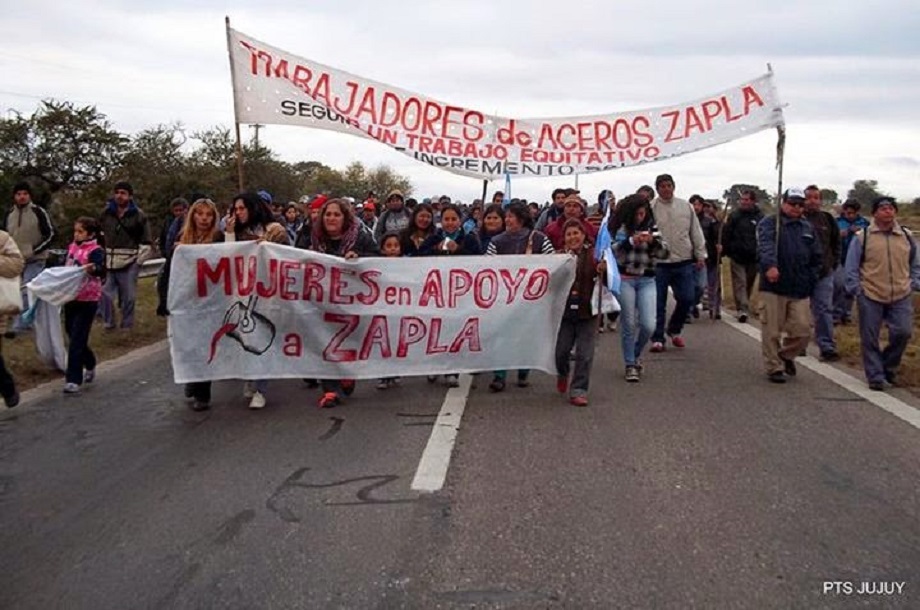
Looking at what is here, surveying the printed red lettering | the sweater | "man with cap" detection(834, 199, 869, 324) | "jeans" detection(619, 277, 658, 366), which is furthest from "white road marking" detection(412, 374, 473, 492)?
"man with cap" detection(834, 199, 869, 324)

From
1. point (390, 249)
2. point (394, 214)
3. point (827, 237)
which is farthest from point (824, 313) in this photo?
point (394, 214)

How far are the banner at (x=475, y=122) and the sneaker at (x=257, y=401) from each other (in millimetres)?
3051

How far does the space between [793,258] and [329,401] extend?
4.38 metres

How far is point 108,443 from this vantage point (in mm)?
6070

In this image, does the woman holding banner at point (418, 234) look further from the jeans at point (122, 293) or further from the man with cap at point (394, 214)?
the jeans at point (122, 293)

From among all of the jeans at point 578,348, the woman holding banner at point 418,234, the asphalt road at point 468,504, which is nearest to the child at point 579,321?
the jeans at point 578,348

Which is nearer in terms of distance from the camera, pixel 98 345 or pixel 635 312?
pixel 635 312

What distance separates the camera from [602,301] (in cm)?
749

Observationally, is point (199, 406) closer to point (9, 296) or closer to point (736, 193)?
point (9, 296)

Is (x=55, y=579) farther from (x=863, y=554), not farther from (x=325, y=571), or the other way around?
(x=863, y=554)

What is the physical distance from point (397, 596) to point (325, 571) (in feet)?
→ 1.37

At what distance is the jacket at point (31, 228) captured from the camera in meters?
10.4

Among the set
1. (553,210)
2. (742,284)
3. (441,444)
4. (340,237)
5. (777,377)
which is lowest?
(441,444)

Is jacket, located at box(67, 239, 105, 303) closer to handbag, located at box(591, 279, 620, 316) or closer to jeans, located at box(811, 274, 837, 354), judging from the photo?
handbag, located at box(591, 279, 620, 316)
